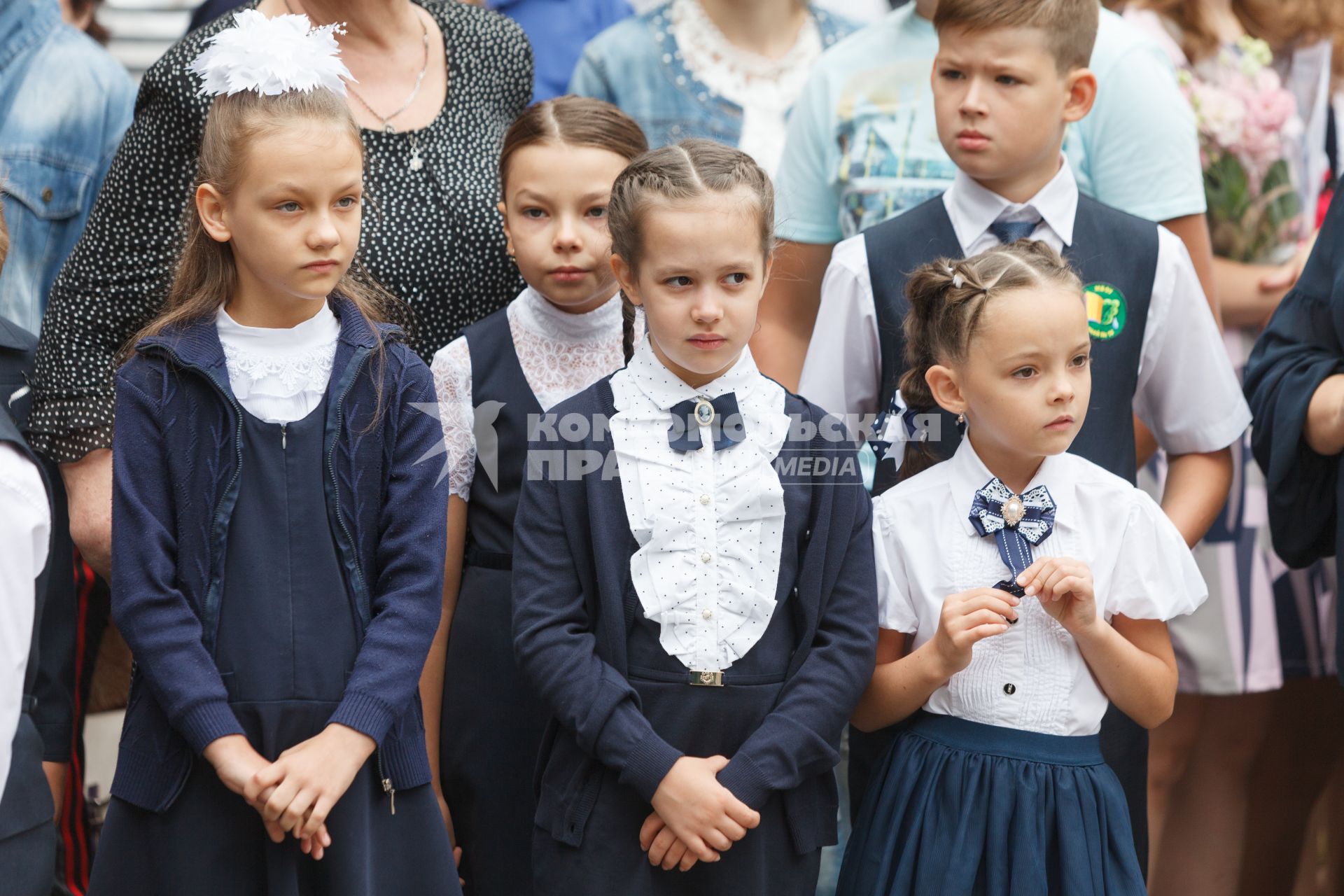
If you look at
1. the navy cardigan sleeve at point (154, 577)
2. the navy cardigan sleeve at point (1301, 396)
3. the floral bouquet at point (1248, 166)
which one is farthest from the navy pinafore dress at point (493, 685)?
the floral bouquet at point (1248, 166)

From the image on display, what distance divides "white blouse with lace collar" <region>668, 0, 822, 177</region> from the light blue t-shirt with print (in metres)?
0.28

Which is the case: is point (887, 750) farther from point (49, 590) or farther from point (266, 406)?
point (49, 590)

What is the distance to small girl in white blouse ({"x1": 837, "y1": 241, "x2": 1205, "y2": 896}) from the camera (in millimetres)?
2322

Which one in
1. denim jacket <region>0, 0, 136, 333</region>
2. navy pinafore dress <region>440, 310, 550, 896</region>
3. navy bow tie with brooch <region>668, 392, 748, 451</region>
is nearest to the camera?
navy bow tie with brooch <region>668, 392, 748, 451</region>

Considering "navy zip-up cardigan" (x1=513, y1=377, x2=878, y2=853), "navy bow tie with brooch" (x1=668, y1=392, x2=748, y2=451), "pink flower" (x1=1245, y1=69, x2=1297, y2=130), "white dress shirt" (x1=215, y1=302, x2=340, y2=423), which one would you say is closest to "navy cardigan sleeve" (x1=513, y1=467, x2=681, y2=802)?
"navy zip-up cardigan" (x1=513, y1=377, x2=878, y2=853)

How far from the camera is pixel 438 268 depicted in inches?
112

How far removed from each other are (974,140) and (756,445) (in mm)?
717

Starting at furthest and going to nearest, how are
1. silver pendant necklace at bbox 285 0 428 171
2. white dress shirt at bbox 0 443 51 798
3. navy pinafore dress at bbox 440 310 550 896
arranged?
silver pendant necklace at bbox 285 0 428 171 → navy pinafore dress at bbox 440 310 550 896 → white dress shirt at bbox 0 443 51 798

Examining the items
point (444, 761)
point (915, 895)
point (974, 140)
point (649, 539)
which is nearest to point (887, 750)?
point (915, 895)

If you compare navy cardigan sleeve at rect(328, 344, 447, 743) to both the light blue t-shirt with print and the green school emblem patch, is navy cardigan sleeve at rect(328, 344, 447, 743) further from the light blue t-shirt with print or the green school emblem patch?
the green school emblem patch

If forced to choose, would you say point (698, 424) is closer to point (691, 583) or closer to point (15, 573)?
point (691, 583)

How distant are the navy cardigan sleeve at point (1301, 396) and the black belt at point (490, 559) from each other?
1.48 m

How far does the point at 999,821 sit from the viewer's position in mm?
2316

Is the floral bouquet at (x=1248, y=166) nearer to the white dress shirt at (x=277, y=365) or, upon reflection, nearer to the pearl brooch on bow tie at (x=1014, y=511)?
the pearl brooch on bow tie at (x=1014, y=511)
